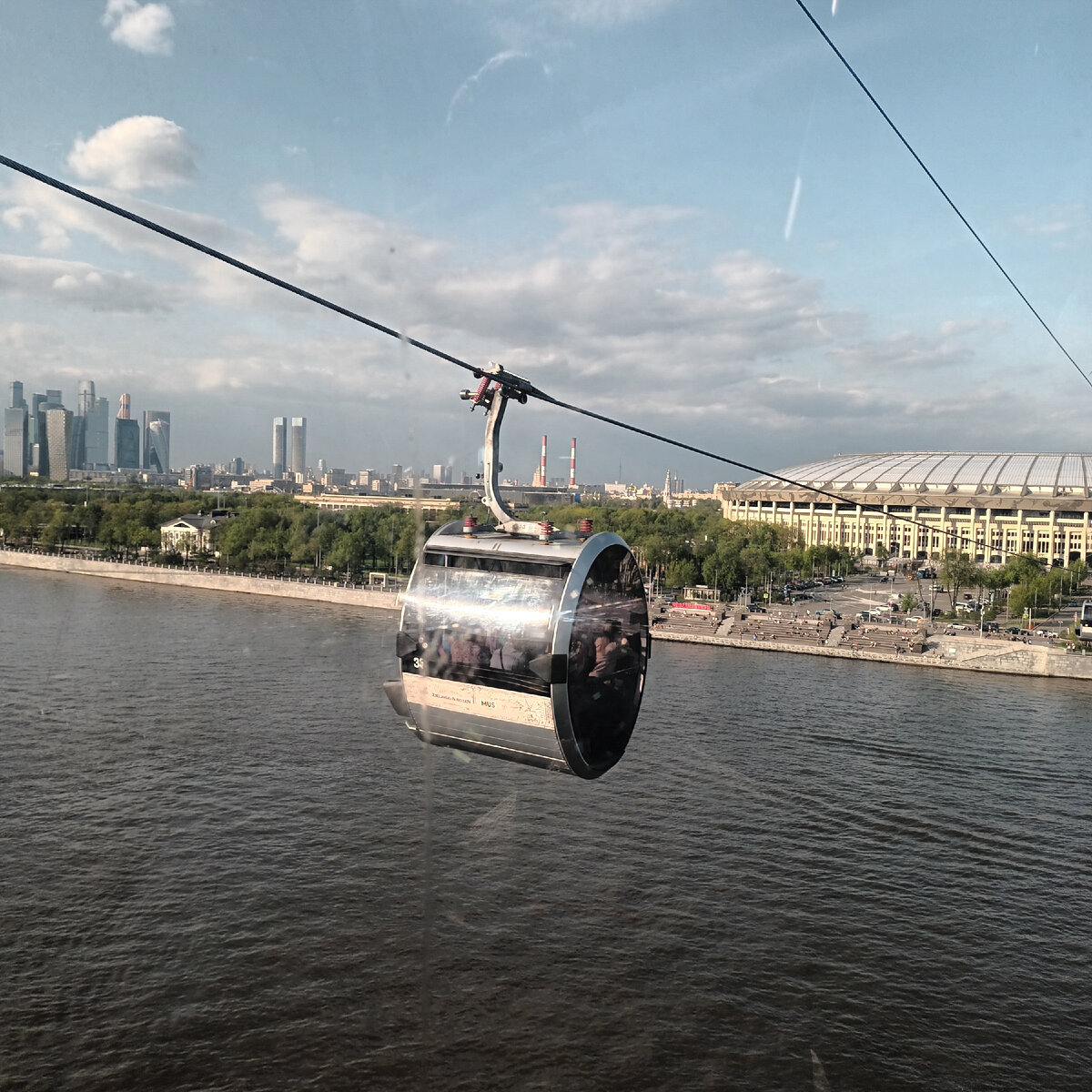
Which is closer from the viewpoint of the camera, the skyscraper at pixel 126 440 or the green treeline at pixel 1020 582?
the green treeline at pixel 1020 582

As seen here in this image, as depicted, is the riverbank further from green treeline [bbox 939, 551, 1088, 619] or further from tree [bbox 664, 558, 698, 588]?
tree [bbox 664, 558, 698, 588]

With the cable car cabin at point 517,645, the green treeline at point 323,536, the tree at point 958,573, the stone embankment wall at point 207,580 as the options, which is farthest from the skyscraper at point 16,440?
the cable car cabin at point 517,645

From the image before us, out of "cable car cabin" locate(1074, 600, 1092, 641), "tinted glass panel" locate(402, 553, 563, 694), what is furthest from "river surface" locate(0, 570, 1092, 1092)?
"cable car cabin" locate(1074, 600, 1092, 641)

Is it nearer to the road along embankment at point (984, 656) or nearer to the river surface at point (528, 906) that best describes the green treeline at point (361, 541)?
the road along embankment at point (984, 656)

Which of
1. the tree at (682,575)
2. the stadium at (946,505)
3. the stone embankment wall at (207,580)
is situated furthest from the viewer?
the stadium at (946,505)

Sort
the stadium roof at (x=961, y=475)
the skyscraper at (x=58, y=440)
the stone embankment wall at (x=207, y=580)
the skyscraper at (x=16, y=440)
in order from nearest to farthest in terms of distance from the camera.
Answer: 1. the stone embankment wall at (x=207, y=580)
2. the stadium roof at (x=961, y=475)
3. the skyscraper at (x=16, y=440)
4. the skyscraper at (x=58, y=440)

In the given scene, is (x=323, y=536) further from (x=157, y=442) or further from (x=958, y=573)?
(x=157, y=442)

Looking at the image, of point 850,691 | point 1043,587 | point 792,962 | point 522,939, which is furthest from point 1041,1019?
point 1043,587
